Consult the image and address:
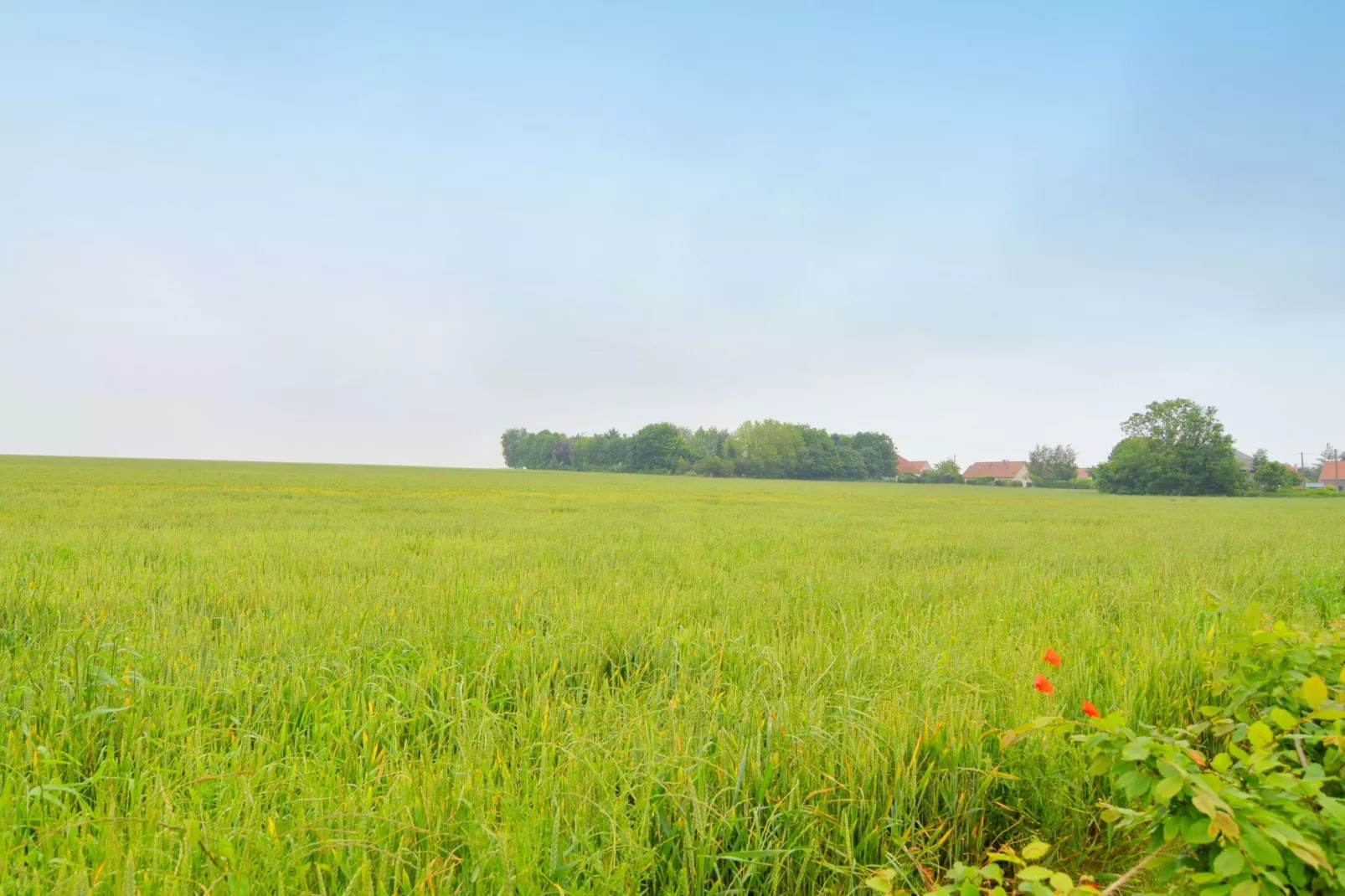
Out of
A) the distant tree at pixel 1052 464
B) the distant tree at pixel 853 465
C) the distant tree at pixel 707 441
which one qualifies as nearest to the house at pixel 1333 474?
the distant tree at pixel 1052 464

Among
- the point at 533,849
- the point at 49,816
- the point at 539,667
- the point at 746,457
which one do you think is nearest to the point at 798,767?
the point at 533,849

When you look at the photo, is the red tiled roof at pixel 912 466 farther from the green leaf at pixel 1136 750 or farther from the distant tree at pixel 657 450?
the green leaf at pixel 1136 750

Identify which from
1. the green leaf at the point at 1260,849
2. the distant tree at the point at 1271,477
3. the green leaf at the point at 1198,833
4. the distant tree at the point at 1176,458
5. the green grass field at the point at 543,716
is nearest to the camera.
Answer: the green leaf at the point at 1260,849

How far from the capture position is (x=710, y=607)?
202 inches

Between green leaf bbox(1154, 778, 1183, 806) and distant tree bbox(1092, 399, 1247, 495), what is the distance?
285 feet

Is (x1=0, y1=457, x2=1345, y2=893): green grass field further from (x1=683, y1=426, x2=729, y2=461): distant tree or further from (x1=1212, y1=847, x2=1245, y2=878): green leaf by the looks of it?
(x1=683, y1=426, x2=729, y2=461): distant tree

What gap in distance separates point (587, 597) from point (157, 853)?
11.6ft

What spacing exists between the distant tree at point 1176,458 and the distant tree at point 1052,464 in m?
46.9

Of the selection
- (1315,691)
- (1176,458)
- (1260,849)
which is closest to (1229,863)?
(1260,849)

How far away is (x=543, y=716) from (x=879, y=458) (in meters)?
148

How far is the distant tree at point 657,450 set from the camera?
132000mm

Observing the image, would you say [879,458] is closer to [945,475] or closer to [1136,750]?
[945,475]

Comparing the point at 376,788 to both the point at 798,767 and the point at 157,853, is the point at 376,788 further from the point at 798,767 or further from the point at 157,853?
the point at 798,767

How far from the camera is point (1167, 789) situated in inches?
55.1
